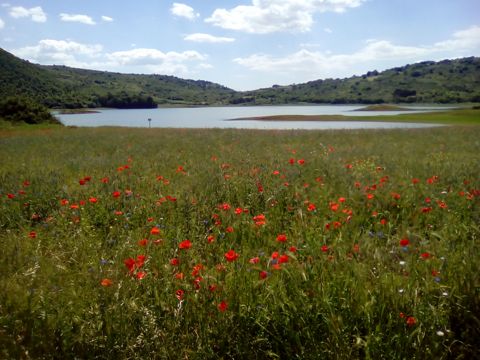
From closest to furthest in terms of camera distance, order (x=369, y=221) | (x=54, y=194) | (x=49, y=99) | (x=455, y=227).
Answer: (x=455, y=227)
(x=369, y=221)
(x=54, y=194)
(x=49, y=99)

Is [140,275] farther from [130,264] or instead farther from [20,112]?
[20,112]

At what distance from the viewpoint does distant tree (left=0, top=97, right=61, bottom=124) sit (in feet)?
165

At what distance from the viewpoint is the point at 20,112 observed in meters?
50.8

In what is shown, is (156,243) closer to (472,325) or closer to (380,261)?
(380,261)

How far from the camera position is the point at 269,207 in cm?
564

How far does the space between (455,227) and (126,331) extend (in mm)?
3778

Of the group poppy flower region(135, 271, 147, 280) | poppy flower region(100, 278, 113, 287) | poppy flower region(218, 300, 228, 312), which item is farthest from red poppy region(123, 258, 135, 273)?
poppy flower region(218, 300, 228, 312)

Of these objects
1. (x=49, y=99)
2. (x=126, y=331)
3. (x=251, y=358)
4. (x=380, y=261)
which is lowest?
(x=251, y=358)

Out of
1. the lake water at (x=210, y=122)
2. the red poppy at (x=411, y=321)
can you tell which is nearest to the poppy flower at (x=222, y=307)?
the red poppy at (x=411, y=321)

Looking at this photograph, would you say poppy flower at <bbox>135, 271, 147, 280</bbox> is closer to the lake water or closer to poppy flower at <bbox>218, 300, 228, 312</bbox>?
poppy flower at <bbox>218, 300, 228, 312</bbox>

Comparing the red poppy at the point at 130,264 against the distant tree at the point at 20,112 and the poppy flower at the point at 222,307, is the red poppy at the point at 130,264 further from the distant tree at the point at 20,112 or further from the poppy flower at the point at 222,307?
the distant tree at the point at 20,112

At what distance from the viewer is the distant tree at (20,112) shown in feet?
165

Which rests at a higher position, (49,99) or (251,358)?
(49,99)

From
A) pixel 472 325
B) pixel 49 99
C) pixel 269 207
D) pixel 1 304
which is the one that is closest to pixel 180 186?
pixel 269 207
